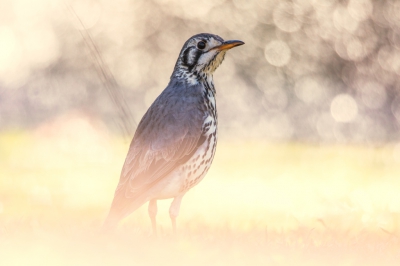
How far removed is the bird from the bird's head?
10 mm

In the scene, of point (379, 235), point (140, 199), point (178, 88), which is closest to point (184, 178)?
point (140, 199)

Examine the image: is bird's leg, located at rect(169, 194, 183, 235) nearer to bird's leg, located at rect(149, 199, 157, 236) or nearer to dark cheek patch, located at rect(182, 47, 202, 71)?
bird's leg, located at rect(149, 199, 157, 236)

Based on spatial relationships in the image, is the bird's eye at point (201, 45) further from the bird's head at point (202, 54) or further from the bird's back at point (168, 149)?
the bird's back at point (168, 149)

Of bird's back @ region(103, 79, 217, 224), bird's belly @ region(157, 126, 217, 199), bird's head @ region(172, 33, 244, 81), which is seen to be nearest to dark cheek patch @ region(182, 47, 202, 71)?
bird's head @ region(172, 33, 244, 81)

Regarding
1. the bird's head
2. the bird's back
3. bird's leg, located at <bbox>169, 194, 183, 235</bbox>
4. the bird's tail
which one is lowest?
bird's leg, located at <bbox>169, 194, 183, 235</bbox>

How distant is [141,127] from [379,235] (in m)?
2.51

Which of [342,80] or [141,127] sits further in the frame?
[342,80]

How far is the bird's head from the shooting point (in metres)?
6.34

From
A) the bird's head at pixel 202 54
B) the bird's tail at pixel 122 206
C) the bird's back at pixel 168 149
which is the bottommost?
the bird's tail at pixel 122 206

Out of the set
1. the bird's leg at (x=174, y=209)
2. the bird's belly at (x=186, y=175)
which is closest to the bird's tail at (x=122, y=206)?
the bird's belly at (x=186, y=175)

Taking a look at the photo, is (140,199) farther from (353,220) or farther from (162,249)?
(353,220)

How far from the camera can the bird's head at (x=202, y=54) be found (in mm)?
6340

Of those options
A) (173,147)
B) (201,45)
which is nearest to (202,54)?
(201,45)

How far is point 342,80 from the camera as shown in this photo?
13.0 metres
